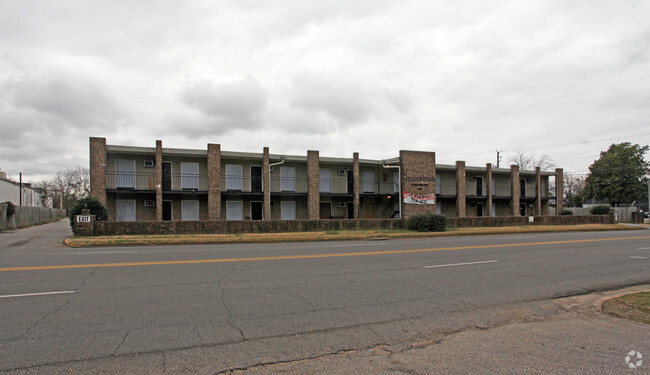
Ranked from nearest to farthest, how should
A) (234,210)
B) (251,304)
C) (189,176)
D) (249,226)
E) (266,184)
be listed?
(251,304), (249,226), (189,176), (266,184), (234,210)

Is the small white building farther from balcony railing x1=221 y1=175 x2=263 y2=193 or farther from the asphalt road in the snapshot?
the asphalt road

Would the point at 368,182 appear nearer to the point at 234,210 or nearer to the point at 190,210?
the point at 234,210

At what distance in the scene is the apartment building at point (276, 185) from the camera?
2622 cm

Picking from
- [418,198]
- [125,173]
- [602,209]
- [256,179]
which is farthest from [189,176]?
[602,209]

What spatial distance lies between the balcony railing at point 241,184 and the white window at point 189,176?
6.21 feet

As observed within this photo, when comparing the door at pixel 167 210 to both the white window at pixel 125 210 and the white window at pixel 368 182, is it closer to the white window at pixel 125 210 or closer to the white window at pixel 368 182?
the white window at pixel 125 210

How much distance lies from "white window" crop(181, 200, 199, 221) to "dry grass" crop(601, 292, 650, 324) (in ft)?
84.7

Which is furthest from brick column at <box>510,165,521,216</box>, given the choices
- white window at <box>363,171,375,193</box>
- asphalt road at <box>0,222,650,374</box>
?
asphalt road at <box>0,222,650,374</box>

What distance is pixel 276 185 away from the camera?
29.8 metres

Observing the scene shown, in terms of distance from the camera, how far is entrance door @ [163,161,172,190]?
27141 mm

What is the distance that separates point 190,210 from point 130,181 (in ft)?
14.6

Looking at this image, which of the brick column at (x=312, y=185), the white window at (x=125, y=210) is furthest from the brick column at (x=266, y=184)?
the white window at (x=125, y=210)

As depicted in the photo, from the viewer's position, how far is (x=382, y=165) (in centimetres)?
3328

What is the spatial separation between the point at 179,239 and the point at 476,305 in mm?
14338
